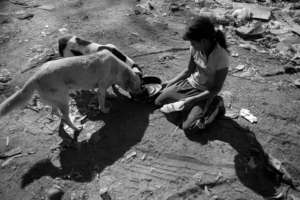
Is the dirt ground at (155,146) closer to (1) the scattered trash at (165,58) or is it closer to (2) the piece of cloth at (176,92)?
(1) the scattered trash at (165,58)

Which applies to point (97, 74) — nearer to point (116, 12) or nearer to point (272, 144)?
point (272, 144)

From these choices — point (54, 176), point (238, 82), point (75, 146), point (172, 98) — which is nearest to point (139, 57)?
point (172, 98)

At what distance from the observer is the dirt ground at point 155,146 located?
3.73m

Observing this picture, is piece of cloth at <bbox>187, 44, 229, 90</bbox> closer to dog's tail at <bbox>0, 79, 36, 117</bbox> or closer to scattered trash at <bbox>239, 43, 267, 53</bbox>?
scattered trash at <bbox>239, 43, 267, 53</bbox>

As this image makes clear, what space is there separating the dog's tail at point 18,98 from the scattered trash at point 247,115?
3101 millimetres

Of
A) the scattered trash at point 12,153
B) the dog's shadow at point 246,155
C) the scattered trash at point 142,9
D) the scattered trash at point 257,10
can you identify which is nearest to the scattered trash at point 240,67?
the dog's shadow at point 246,155

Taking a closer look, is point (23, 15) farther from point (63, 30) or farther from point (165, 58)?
point (165, 58)

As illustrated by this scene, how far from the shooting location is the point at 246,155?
4.02m

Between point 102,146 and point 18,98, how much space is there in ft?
4.29

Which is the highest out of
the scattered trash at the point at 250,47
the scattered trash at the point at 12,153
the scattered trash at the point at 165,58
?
the scattered trash at the point at 250,47

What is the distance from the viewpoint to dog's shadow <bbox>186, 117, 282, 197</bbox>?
3.72 m

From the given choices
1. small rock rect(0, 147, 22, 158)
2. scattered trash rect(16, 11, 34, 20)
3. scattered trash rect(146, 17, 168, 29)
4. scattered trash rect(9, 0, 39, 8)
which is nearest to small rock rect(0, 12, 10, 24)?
scattered trash rect(16, 11, 34, 20)

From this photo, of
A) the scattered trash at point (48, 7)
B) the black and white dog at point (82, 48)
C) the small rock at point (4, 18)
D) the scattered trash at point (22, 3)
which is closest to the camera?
the black and white dog at point (82, 48)

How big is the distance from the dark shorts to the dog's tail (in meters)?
1.91
